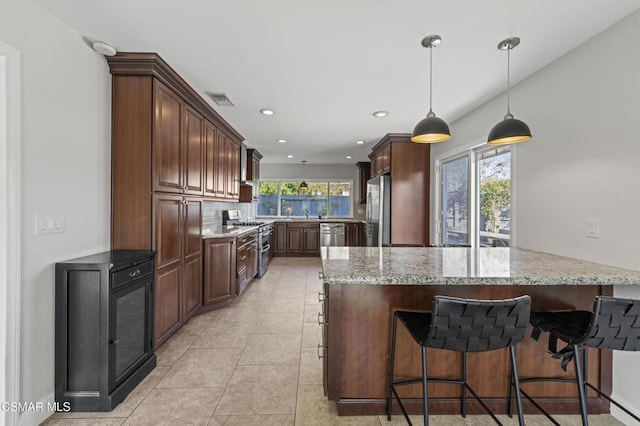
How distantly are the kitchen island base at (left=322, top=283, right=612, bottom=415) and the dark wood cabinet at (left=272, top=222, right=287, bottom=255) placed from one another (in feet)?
18.5

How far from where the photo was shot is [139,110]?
241cm

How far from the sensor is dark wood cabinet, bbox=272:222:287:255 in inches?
293

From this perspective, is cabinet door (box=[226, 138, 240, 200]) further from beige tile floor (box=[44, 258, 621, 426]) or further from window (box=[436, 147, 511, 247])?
window (box=[436, 147, 511, 247])

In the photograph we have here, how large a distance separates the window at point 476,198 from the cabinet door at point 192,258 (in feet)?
10.1

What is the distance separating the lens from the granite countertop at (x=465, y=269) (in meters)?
1.57

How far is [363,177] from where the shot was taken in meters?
7.59

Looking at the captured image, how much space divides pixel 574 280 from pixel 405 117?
9.29 feet

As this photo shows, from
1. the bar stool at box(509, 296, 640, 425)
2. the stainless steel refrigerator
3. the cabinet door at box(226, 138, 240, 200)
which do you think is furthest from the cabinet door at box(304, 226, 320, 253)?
the bar stool at box(509, 296, 640, 425)

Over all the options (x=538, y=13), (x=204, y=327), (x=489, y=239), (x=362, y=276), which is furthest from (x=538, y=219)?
(x=204, y=327)

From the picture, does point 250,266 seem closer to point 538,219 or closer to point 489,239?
point 489,239

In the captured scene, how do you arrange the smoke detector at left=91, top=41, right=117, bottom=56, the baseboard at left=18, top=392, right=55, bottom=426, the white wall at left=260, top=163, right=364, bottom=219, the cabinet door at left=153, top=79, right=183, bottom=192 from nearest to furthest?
the baseboard at left=18, top=392, right=55, bottom=426 → the smoke detector at left=91, top=41, right=117, bottom=56 → the cabinet door at left=153, top=79, right=183, bottom=192 → the white wall at left=260, top=163, right=364, bottom=219

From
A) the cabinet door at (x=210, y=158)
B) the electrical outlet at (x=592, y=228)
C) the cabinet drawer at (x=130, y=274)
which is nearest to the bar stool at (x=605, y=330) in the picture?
the electrical outlet at (x=592, y=228)

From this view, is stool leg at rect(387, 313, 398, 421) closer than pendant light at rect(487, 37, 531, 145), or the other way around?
stool leg at rect(387, 313, 398, 421)

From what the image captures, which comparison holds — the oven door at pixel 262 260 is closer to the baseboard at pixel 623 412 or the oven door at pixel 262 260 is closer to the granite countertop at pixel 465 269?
the granite countertop at pixel 465 269
